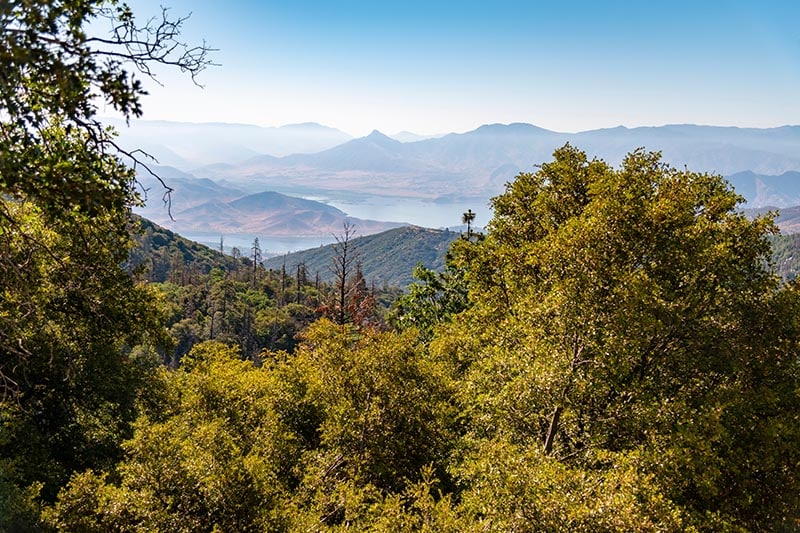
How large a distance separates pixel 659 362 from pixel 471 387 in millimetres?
3741

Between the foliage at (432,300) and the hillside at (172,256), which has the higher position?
the foliage at (432,300)

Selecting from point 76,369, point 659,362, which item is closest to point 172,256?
point 76,369

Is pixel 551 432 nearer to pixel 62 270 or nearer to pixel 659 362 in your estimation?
pixel 659 362

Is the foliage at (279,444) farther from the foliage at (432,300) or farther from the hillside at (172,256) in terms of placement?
the hillside at (172,256)

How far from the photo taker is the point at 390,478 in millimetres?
11383

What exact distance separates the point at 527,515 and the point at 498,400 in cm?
258

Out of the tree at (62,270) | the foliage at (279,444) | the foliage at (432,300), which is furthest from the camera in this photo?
the foliage at (432,300)

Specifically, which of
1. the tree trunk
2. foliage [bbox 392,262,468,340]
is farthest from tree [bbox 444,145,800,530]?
foliage [bbox 392,262,468,340]

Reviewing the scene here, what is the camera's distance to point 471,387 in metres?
10.3

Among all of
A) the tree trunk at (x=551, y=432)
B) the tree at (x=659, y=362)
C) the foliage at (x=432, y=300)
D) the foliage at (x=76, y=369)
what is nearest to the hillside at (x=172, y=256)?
the foliage at (x=432, y=300)

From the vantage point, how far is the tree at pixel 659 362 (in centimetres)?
772

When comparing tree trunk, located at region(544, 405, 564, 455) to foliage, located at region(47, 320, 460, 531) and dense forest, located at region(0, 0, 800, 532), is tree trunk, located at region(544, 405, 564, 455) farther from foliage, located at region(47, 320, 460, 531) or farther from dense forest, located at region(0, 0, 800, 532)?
foliage, located at region(47, 320, 460, 531)

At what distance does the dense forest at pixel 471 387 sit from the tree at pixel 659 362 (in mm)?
48

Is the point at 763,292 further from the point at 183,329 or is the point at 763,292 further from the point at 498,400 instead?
the point at 183,329
